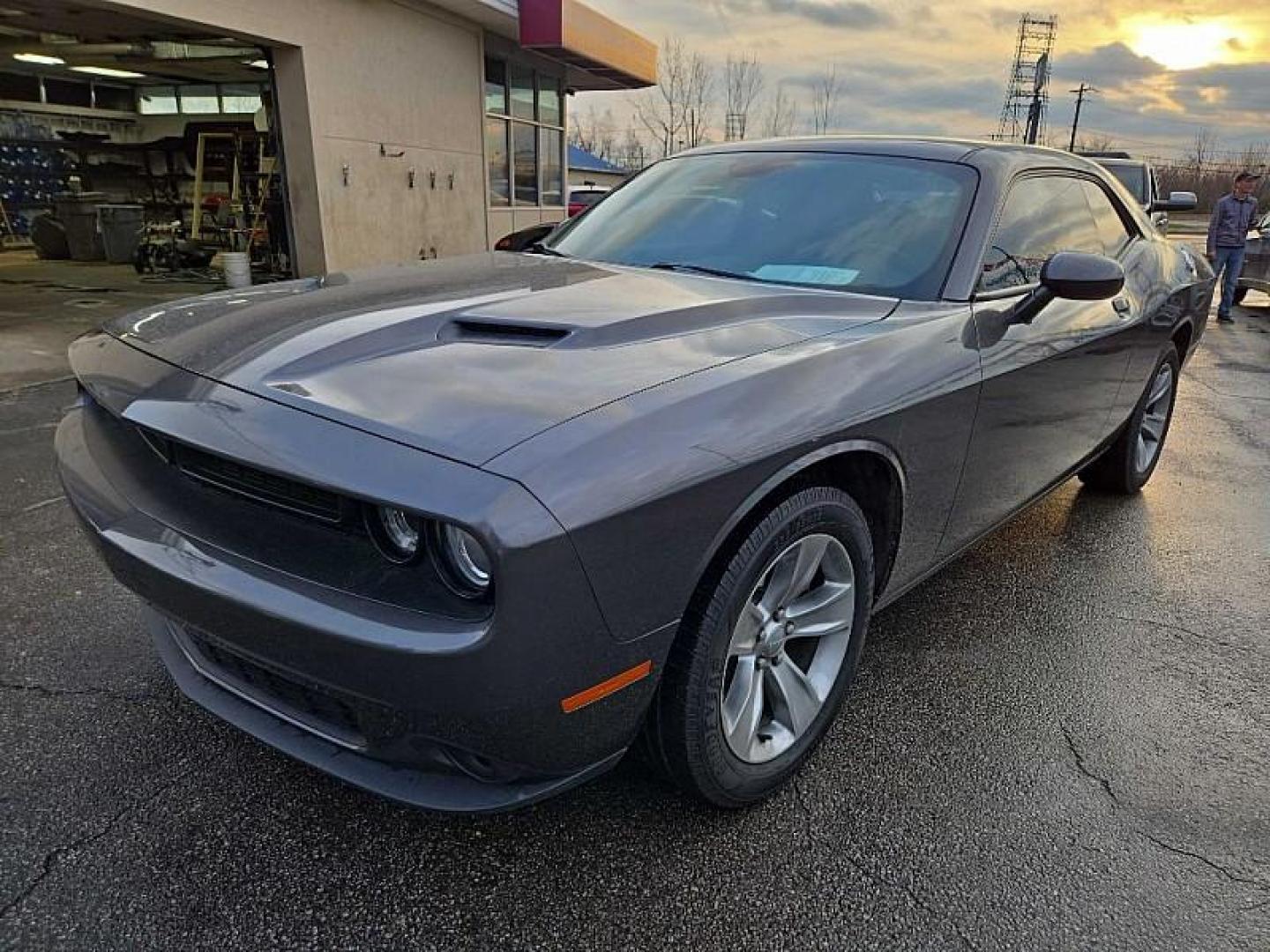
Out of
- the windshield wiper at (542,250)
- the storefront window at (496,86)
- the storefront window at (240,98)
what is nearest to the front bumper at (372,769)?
the windshield wiper at (542,250)

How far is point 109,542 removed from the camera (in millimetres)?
1918

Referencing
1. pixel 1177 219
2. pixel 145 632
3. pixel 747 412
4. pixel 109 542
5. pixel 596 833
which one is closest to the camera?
pixel 747 412

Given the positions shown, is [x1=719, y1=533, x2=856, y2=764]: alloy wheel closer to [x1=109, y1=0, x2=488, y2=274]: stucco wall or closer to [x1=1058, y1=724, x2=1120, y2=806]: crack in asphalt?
[x1=1058, y1=724, x2=1120, y2=806]: crack in asphalt

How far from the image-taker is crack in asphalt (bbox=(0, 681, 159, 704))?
Answer: 250 cm

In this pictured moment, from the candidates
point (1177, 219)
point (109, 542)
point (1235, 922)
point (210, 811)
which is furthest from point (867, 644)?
point (1177, 219)

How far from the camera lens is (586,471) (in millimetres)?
1501

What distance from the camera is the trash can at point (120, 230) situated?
14.6 meters

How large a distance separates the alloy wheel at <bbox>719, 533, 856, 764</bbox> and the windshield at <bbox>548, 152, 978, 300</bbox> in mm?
939

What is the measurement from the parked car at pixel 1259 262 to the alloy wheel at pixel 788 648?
39.5ft

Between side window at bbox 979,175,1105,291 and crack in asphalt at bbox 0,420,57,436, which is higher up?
side window at bbox 979,175,1105,291

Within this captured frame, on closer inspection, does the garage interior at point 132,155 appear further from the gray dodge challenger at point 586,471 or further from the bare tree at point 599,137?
the bare tree at point 599,137

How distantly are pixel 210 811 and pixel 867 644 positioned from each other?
6.60 ft

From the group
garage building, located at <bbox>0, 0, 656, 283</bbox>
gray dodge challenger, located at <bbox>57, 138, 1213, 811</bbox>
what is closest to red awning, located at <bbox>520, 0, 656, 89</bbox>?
garage building, located at <bbox>0, 0, 656, 283</bbox>

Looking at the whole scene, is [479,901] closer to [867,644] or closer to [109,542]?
[109,542]
